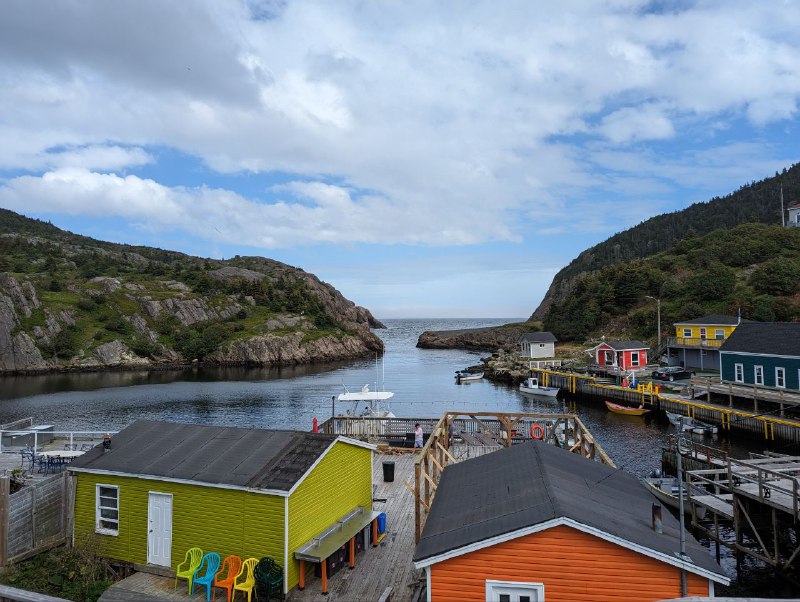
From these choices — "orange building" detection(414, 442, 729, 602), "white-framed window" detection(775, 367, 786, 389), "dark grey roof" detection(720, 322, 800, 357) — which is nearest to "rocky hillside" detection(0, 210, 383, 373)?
"dark grey roof" detection(720, 322, 800, 357)

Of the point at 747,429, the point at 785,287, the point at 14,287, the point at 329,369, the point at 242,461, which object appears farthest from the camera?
the point at 14,287

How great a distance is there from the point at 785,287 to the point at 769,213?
10507 cm

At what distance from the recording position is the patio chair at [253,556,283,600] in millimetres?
12078

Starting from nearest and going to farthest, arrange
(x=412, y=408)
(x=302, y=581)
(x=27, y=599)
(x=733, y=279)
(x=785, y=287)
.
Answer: (x=27, y=599), (x=302, y=581), (x=412, y=408), (x=785, y=287), (x=733, y=279)

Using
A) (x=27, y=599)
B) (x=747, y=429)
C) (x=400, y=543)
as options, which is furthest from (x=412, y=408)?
(x=27, y=599)

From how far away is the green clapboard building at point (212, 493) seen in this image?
42.3 feet

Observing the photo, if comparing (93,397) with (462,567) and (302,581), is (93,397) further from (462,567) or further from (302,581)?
(462,567)

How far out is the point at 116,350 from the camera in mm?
103375

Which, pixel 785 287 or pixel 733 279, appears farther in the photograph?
pixel 733 279

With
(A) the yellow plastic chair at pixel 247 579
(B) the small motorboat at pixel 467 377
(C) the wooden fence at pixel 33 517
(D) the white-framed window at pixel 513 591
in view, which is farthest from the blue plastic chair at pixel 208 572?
(B) the small motorboat at pixel 467 377

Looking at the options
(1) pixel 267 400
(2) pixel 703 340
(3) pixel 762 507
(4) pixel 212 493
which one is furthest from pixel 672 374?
(4) pixel 212 493

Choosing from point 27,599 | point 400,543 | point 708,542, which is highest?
point 27,599

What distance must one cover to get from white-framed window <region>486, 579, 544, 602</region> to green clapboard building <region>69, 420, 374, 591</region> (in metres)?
5.13

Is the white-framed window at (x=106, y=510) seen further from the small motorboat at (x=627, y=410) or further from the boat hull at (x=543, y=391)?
the boat hull at (x=543, y=391)
